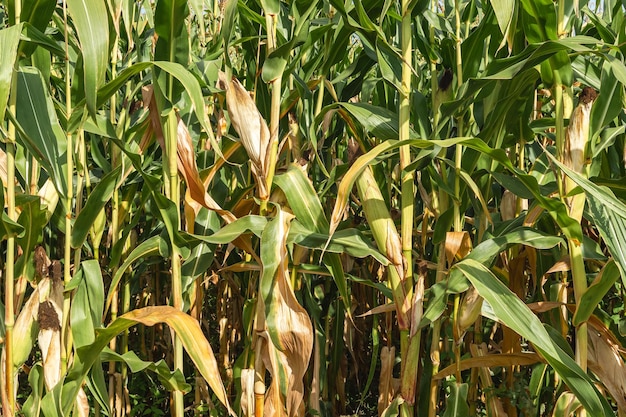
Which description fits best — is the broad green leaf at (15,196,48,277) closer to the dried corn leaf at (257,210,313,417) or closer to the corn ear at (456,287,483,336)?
the dried corn leaf at (257,210,313,417)

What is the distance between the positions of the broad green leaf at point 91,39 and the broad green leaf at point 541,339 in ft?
3.36

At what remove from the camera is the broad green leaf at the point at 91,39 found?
1452 mm

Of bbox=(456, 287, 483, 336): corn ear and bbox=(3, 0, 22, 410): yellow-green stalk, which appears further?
bbox=(456, 287, 483, 336): corn ear

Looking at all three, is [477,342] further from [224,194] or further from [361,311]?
[224,194]

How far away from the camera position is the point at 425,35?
2.58 m

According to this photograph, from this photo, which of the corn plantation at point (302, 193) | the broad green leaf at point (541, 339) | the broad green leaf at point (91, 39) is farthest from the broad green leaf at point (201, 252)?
the broad green leaf at point (541, 339)

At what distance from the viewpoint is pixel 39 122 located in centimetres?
185

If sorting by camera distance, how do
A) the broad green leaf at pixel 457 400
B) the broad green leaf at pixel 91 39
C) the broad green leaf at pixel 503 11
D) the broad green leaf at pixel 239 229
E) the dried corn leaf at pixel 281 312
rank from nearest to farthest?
the broad green leaf at pixel 91 39 < the broad green leaf at pixel 503 11 < the dried corn leaf at pixel 281 312 < the broad green leaf at pixel 239 229 < the broad green leaf at pixel 457 400

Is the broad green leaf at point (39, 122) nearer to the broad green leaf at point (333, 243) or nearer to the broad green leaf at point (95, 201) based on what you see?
the broad green leaf at point (95, 201)

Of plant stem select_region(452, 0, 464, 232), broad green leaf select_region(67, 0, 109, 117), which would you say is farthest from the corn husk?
broad green leaf select_region(67, 0, 109, 117)

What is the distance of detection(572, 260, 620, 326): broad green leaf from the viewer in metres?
1.78

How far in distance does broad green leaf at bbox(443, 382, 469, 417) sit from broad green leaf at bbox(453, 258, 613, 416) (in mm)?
491

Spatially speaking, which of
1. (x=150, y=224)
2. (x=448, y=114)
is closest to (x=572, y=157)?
(x=448, y=114)

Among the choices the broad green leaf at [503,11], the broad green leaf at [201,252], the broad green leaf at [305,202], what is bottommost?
the broad green leaf at [201,252]
